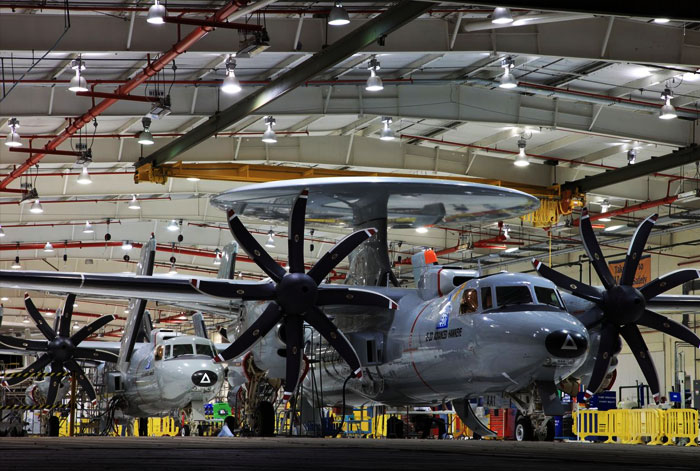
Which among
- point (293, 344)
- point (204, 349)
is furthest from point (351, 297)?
point (204, 349)

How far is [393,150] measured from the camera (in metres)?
33.3

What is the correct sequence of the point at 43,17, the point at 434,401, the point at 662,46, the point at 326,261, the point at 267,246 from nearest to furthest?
the point at 326,261
the point at 434,401
the point at 43,17
the point at 662,46
the point at 267,246

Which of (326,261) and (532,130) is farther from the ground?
(532,130)

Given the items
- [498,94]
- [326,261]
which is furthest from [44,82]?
[498,94]

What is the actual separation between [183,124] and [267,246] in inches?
593

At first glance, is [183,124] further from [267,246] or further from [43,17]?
[267,246]

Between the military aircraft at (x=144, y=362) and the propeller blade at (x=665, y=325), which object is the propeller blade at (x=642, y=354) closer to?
the propeller blade at (x=665, y=325)

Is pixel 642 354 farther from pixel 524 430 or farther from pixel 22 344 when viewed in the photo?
pixel 22 344

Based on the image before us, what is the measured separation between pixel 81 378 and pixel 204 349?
470 centimetres

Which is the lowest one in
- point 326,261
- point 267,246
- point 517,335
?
point 517,335

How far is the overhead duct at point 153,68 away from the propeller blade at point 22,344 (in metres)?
6.00

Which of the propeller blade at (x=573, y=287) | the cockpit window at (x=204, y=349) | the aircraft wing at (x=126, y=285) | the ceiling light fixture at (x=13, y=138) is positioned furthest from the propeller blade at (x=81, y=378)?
the propeller blade at (x=573, y=287)

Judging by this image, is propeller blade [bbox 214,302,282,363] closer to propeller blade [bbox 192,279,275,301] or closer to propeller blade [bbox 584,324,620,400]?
propeller blade [bbox 192,279,275,301]

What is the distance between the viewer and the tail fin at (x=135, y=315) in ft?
87.9
